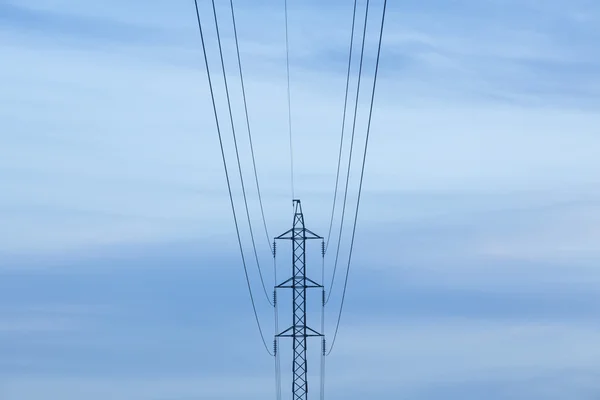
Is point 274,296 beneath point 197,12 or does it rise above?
above

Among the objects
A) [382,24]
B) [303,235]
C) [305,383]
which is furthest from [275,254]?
[382,24]

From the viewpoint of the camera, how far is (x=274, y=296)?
2872 inches

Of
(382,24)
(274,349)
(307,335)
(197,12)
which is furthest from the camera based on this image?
(274,349)

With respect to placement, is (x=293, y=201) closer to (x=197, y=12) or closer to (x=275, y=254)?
(x=275, y=254)

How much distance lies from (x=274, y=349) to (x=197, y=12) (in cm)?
4731

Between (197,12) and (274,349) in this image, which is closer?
(197,12)

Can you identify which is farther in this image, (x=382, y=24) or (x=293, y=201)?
(x=293, y=201)

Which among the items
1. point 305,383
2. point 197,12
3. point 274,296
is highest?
point 274,296

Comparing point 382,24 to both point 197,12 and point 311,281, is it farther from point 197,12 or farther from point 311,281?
point 311,281

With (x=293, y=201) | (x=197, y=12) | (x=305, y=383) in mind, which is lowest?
(x=197, y=12)

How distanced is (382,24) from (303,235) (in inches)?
1606

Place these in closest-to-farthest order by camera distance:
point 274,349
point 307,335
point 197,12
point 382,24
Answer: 1. point 197,12
2. point 382,24
3. point 307,335
4. point 274,349

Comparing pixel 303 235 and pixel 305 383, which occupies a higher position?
pixel 303 235

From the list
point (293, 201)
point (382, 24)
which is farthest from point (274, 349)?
point (382, 24)
